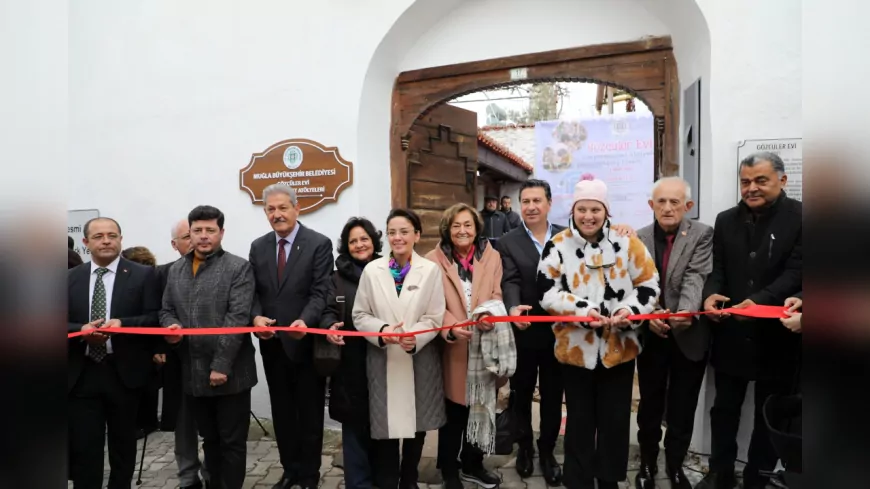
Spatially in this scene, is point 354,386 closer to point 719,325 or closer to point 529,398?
point 529,398

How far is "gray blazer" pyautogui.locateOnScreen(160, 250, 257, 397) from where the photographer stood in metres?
3.20

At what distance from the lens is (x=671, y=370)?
11.1 ft

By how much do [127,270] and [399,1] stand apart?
3.17 metres

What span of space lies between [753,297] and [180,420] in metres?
3.98

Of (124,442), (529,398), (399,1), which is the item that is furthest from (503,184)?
(124,442)

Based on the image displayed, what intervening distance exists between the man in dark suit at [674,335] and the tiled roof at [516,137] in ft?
38.6

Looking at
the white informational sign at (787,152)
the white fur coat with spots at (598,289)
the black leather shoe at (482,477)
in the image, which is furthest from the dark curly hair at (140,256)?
the white informational sign at (787,152)

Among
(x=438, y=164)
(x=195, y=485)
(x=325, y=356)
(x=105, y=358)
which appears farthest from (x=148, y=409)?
(x=438, y=164)

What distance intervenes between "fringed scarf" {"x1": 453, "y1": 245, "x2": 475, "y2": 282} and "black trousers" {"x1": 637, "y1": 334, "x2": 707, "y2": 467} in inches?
48.3

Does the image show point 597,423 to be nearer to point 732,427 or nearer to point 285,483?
point 732,427

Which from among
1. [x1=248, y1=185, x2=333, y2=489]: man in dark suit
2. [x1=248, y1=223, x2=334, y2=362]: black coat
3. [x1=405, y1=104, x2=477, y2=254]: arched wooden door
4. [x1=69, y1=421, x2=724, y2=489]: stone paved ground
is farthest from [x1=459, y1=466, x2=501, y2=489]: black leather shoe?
[x1=405, y1=104, x2=477, y2=254]: arched wooden door

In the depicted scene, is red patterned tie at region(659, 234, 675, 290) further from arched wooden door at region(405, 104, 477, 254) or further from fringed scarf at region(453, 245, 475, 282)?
arched wooden door at region(405, 104, 477, 254)

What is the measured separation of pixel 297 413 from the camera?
12.0ft

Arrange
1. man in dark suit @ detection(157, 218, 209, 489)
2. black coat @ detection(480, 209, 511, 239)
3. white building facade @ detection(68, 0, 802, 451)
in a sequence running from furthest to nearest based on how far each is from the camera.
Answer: black coat @ detection(480, 209, 511, 239) → white building facade @ detection(68, 0, 802, 451) → man in dark suit @ detection(157, 218, 209, 489)
